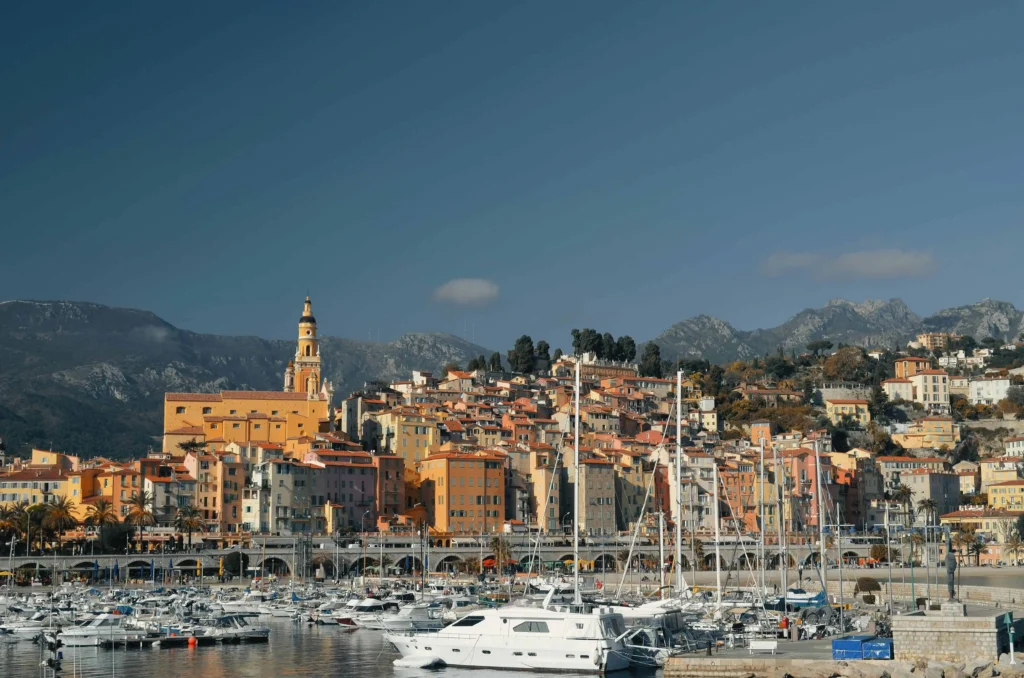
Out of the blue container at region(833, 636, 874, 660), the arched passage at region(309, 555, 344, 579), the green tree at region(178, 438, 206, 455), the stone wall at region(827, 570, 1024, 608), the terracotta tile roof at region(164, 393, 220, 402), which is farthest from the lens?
the terracotta tile roof at region(164, 393, 220, 402)

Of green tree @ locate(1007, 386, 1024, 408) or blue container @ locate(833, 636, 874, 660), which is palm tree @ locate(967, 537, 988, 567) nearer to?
green tree @ locate(1007, 386, 1024, 408)

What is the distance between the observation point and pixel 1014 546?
372 ft

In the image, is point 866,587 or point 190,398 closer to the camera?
point 866,587

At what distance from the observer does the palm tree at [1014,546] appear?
372 ft

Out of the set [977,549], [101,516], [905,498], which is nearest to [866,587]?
[977,549]

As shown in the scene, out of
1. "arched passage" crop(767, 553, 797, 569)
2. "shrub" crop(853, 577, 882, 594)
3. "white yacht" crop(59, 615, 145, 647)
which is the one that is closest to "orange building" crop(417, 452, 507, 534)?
"arched passage" crop(767, 553, 797, 569)

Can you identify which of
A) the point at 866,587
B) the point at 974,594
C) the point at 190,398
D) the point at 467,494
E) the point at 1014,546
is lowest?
the point at 866,587

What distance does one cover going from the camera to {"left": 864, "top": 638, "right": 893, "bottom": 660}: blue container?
35.4 metres

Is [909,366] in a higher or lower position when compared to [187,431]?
higher

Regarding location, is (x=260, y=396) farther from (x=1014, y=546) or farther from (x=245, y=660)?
(x=245, y=660)

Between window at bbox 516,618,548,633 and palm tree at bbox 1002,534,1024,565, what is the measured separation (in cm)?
8364

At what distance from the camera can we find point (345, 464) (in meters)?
106

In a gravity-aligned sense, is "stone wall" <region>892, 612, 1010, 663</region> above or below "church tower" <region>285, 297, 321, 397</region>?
below

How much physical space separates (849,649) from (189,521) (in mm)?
67137
